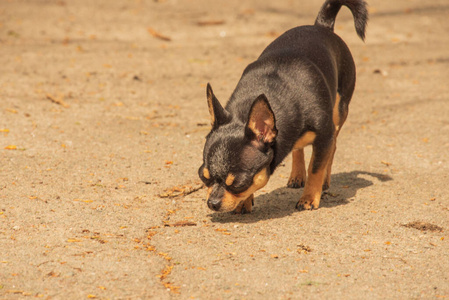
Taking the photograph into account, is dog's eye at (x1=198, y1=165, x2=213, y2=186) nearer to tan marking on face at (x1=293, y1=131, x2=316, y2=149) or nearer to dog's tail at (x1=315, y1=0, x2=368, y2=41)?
tan marking on face at (x1=293, y1=131, x2=316, y2=149)

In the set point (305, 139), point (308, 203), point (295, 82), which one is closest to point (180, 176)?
point (308, 203)

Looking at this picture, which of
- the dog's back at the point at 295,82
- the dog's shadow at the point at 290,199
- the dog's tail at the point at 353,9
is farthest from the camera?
the dog's tail at the point at 353,9

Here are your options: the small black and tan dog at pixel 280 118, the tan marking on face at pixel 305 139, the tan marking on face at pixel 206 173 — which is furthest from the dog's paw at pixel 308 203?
the tan marking on face at pixel 206 173

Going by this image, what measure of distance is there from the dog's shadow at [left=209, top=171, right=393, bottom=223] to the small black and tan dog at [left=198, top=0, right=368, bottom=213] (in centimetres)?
13

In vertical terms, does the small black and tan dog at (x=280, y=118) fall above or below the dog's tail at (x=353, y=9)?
below

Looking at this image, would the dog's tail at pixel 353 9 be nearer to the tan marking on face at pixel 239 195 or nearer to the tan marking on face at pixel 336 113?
the tan marking on face at pixel 336 113

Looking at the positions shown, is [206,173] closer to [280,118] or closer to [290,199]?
[280,118]

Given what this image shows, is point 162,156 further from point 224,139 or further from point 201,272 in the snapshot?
point 201,272

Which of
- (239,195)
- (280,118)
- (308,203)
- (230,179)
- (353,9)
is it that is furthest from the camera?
(353,9)

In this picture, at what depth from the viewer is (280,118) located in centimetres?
512

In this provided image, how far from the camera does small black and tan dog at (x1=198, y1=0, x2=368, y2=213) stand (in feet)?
15.9

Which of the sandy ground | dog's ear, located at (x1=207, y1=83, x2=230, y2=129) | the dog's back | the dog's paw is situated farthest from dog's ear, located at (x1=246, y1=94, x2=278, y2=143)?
the dog's paw

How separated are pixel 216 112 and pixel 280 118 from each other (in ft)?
1.92

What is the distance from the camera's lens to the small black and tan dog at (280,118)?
15.9ft
